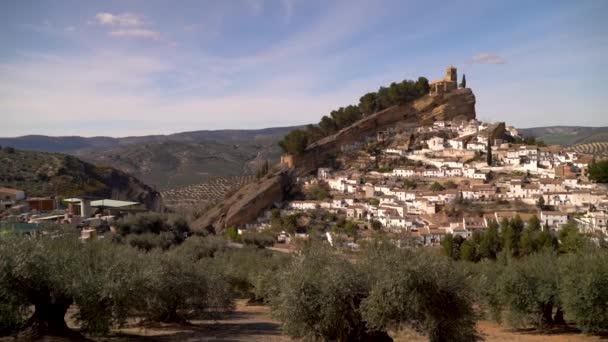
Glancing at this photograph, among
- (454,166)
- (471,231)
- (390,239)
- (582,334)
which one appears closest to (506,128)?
(454,166)

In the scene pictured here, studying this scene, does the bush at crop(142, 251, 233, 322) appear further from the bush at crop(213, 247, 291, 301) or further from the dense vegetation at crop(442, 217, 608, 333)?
the dense vegetation at crop(442, 217, 608, 333)

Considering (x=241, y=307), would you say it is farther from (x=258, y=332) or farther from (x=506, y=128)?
(x=506, y=128)

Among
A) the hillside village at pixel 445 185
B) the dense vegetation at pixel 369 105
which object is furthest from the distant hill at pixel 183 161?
the hillside village at pixel 445 185

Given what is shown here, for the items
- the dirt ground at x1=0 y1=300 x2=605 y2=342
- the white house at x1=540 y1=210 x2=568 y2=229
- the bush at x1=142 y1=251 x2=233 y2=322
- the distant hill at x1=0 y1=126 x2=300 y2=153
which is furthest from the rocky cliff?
the distant hill at x1=0 y1=126 x2=300 y2=153

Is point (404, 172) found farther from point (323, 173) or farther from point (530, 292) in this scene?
point (530, 292)

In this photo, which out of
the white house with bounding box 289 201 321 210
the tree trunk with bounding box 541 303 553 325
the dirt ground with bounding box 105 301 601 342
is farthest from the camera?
the white house with bounding box 289 201 321 210
